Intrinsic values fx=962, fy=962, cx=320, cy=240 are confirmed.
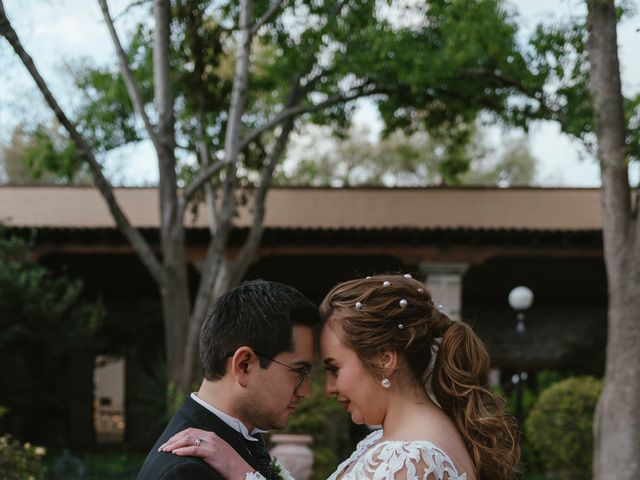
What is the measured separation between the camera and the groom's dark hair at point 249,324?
8.14 feet

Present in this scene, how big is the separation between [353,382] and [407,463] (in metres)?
0.31

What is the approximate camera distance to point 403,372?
8.81 feet

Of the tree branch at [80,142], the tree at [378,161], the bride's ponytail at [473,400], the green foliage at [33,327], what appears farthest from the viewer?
the tree at [378,161]

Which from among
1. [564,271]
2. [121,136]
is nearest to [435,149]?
[564,271]

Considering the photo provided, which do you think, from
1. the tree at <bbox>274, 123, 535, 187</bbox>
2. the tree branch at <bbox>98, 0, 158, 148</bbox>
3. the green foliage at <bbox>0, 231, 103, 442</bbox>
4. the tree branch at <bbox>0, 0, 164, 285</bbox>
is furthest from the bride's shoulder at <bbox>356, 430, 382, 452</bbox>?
the tree at <bbox>274, 123, 535, 187</bbox>

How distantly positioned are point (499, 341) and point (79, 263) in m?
8.56

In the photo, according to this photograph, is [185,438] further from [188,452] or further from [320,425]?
[320,425]

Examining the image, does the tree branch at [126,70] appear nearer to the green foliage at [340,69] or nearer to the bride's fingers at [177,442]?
the green foliage at [340,69]

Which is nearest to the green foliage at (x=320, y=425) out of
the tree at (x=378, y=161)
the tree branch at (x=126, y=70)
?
the tree branch at (x=126, y=70)

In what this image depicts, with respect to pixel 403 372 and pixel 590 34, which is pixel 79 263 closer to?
pixel 590 34

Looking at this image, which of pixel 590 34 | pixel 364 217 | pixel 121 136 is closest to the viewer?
pixel 590 34

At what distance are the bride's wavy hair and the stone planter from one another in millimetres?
9287

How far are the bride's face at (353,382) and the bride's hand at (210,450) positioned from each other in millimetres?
385

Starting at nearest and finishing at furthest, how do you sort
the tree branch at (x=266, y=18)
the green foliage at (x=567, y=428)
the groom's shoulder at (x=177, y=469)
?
the groom's shoulder at (x=177, y=469) → the tree branch at (x=266, y=18) → the green foliage at (x=567, y=428)
